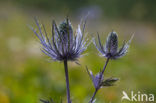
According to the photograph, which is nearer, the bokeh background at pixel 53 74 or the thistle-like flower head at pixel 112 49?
the thistle-like flower head at pixel 112 49

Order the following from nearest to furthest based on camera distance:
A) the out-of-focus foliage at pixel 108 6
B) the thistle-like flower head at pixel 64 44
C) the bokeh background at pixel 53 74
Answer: the thistle-like flower head at pixel 64 44 → the bokeh background at pixel 53 74 → the out-of-focus foliage at pixel 108 6

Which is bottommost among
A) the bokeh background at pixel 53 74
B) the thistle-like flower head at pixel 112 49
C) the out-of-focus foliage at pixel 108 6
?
the bokeh background at pixel 53 74

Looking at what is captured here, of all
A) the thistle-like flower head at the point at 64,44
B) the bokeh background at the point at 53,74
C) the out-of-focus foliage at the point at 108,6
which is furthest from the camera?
the out-of-focus foliage at the point at 108,6

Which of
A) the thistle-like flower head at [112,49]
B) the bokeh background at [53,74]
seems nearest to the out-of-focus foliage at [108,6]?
the bokeh background at [53,74]

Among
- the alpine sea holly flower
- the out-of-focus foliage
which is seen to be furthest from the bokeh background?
the out-of-focus foliage

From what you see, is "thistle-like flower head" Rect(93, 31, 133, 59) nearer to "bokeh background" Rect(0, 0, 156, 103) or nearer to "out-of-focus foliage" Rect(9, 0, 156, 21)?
"bokeh background" Rect(0, 0, 156, 103)

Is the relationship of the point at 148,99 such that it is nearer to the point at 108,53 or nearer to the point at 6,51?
the point at 108,53

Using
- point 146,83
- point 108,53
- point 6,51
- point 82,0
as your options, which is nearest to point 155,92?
point 146,83

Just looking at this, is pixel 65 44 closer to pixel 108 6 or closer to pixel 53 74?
pixel 53 74

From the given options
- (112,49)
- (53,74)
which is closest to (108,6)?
(53,74)

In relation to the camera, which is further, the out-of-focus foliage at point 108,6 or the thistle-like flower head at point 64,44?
the out-of-focus foliage at point 108,6

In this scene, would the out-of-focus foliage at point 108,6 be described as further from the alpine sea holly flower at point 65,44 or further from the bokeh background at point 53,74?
the alpine sea holly flower at point 65,44

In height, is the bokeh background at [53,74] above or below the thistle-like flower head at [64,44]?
below
